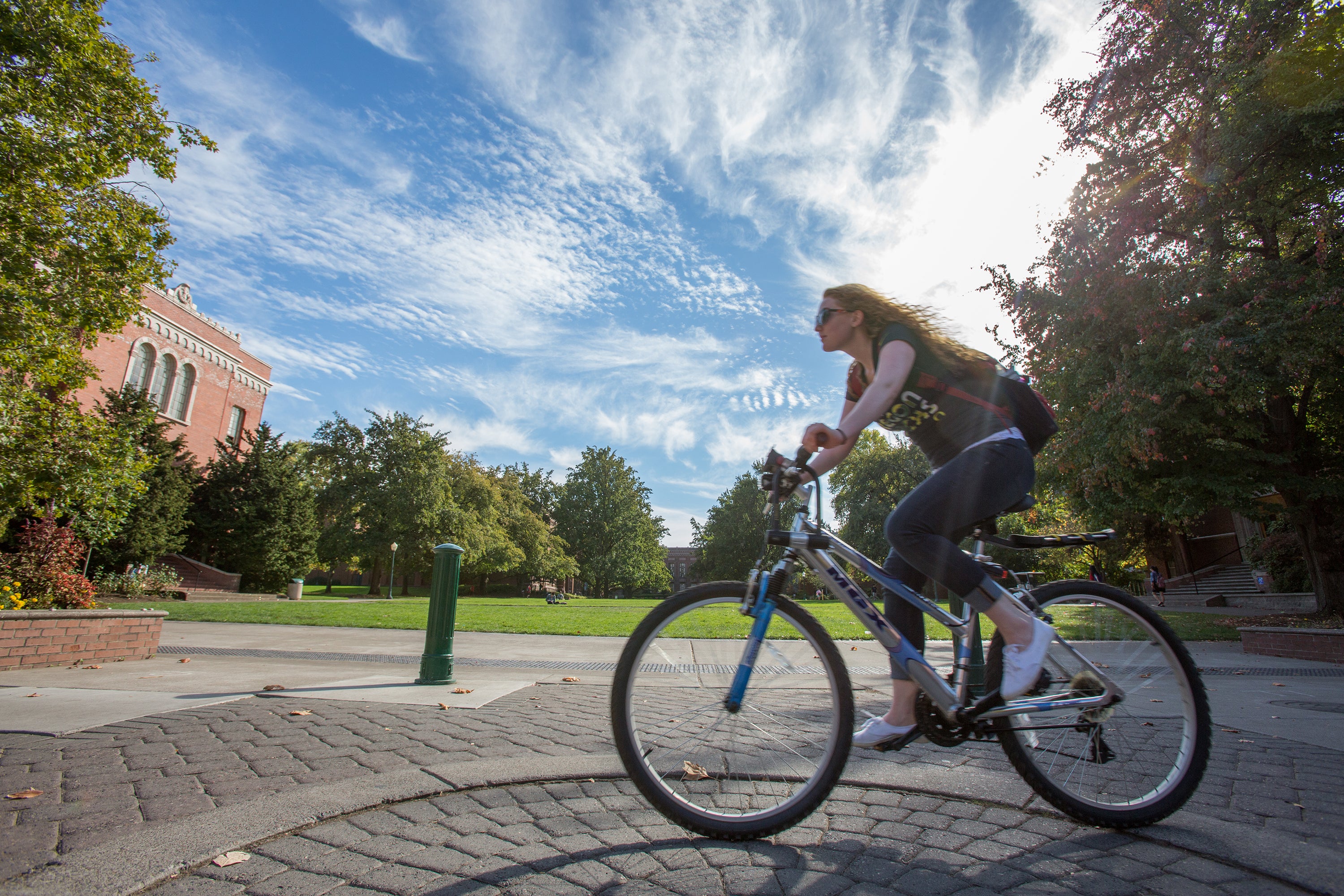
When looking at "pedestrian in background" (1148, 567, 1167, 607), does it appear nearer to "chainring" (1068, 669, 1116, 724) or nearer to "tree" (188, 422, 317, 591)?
"chainring" (1068, 669, 1116, 724)

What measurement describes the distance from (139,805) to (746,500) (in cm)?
6624

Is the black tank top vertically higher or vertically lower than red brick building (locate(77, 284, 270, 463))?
lower

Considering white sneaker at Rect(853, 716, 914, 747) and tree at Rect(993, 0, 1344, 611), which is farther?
tree at Rect(993, 0, 1344, 611)

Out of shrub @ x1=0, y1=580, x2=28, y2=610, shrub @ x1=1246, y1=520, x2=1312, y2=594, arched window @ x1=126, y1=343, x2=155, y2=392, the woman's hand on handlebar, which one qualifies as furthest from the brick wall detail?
shrub @ x1=1246, y1=520, x2=1312, y2=594

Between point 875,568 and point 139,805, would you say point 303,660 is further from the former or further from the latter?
point 875,568

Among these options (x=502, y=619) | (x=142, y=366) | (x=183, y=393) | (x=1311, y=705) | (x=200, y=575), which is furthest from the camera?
(x=183, y=393)

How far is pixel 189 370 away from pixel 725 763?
43.1 metres

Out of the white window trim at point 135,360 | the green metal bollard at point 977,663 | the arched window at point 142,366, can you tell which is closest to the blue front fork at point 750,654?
the green metal bollard at point 977,663

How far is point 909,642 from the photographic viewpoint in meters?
2.35

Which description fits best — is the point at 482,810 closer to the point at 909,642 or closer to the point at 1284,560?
the point at 909,642

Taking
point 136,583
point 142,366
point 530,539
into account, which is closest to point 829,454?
point 136,583

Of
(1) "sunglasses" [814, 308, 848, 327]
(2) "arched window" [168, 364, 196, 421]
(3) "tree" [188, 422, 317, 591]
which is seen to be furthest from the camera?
(2) "arched window" [168, 364, 196, 421]

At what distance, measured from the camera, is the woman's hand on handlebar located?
2365 millimetres

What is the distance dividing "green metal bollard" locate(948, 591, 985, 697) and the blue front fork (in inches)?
29.3
